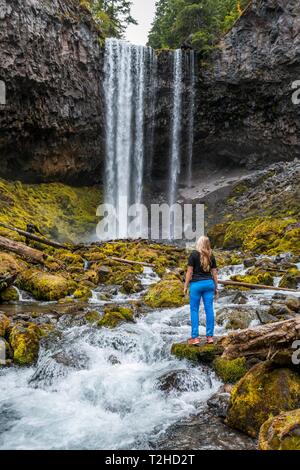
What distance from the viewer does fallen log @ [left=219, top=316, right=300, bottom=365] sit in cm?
500

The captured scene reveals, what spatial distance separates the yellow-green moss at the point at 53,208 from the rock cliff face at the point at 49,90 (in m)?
1.47

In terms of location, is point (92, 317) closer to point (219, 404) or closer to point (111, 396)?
point (111, 396)

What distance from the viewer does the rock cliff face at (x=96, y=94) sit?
86.2 feet

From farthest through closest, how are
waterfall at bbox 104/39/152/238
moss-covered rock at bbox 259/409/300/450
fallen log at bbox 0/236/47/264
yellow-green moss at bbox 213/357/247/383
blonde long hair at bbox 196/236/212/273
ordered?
waterfall at bbox 104/39/152/238
fallen log at bbox 0/236/47/264
blonde long hair at bbox 196/236/212/273
yellow-green moss at bbox 213/357/247/383
moss-covered rock at bbox 259/409/300/450

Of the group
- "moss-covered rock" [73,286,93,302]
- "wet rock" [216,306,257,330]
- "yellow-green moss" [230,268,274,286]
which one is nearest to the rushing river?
"wet rock" [216,306,257,330]

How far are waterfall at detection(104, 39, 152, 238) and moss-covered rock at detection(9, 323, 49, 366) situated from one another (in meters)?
24.3

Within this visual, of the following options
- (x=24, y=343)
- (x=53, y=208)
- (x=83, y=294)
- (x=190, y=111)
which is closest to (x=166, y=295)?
(x=83, y=294)

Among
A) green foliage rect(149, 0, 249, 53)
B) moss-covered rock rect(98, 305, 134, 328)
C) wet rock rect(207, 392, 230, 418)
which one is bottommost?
moss-covered rock rect(98, 305, 134, 328)

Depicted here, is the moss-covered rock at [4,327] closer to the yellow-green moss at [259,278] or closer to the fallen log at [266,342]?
the fallen log at [266,342]

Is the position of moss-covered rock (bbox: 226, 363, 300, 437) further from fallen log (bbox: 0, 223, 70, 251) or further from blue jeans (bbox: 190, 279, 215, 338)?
fallen log (bbox: 0, 223, 70, 251)

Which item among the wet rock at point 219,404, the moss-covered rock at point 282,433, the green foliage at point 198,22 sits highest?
the green foliage at point 198,22

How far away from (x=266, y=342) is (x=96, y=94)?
95.9 feet

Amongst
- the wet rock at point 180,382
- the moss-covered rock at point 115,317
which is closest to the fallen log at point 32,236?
the moss-covered rock at point 115,317
